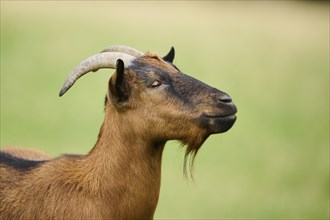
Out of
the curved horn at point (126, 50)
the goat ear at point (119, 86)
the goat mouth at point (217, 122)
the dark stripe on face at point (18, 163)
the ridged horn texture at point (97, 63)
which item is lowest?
the dark stripe on face at point (18, 163)

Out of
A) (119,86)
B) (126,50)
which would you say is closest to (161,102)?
(119,86)

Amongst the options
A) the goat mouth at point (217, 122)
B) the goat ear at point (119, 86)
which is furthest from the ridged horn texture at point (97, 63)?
the goat mouth at point (217, 122)

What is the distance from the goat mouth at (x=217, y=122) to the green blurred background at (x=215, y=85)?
738cm

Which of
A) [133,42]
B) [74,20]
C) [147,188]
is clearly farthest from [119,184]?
[74,20]

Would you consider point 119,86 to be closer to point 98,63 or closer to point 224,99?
point 98,63

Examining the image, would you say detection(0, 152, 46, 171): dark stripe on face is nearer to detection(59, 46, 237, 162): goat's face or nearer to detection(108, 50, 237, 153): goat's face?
detection(59, 46, 237, 162): goat's face

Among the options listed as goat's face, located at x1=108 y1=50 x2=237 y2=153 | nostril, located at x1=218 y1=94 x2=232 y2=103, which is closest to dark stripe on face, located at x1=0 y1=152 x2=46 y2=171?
goat's face, located at x1=108 y1=50 x2=237 y2=153

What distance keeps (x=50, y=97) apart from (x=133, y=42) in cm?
573

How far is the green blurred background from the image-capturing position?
19.6 m

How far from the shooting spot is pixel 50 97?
27328 mm

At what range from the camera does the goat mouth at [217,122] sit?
933cm

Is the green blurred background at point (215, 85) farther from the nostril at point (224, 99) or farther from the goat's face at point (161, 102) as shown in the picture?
the nostril at point (224, 99)

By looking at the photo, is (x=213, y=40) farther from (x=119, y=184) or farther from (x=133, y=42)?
(x=119, y=184)

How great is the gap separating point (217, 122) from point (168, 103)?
2.08 ft
